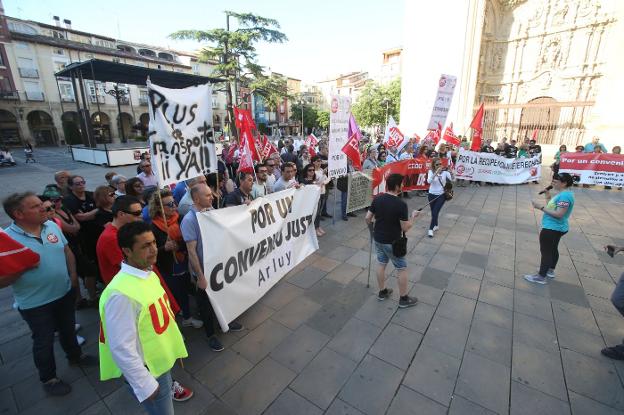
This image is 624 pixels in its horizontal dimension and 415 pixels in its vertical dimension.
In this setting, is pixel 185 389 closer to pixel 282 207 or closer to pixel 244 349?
pixel 244 349

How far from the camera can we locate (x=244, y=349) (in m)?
3.24

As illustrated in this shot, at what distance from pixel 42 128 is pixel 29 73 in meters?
6.16

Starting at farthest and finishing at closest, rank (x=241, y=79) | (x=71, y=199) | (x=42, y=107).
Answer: (x=42, y=107) → (x=241, y=79) → (x=71, y=199)

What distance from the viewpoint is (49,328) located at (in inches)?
104

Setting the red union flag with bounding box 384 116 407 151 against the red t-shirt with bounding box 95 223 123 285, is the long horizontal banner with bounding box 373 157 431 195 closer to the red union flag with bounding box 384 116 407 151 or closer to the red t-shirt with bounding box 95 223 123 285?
the red union flag with bounding box 384 116 407 151

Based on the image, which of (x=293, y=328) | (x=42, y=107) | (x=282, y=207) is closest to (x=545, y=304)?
(x=293, y=328)

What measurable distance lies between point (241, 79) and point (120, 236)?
3171cm

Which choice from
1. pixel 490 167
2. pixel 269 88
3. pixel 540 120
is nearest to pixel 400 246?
pixel 490 167

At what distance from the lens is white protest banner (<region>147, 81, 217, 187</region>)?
2.89 m

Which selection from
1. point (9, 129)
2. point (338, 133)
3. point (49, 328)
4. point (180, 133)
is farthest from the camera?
point (9, 129)

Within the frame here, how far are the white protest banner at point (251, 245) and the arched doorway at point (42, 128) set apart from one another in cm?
4565

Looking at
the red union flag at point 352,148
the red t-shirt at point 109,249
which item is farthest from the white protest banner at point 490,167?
the red t-shirt at point 109,249

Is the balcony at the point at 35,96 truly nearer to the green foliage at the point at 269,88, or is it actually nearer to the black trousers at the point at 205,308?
the green foliage at the point at 269,88

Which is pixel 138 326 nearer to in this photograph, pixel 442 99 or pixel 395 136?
pixel 442 99
